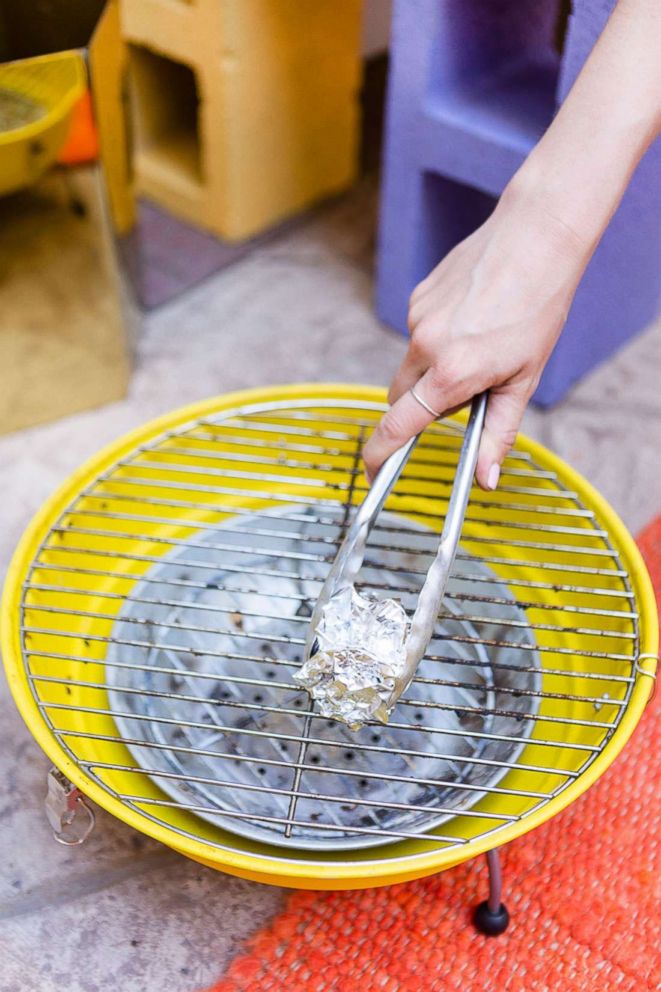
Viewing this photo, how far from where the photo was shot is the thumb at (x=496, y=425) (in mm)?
836

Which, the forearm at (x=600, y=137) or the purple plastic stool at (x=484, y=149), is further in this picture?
the purple plastic stool at (x=484, y=149)

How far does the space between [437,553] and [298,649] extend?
25 centimetres

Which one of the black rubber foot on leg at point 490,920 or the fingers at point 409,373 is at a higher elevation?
the fingers at point 409,373

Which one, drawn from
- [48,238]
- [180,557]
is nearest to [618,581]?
[180,557]

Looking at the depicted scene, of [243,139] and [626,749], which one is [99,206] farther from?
[626,749]

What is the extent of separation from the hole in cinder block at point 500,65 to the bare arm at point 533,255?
45 cm

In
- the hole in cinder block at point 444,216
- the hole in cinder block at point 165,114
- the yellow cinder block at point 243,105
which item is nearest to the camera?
the hole in cinder block at point 444,216

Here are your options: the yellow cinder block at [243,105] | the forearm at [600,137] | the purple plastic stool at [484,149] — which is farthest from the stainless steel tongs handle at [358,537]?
the yellow cinder block at [243,105]

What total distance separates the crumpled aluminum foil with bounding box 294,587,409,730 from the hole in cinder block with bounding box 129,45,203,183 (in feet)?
4.09

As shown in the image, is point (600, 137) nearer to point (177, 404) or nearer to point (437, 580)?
point (437, 580)

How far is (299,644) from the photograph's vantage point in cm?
92

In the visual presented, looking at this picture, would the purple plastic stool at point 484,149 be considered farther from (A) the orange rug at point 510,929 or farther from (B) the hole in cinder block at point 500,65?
(A) the orange rug at point 510,929

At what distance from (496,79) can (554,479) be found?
0.67 meters

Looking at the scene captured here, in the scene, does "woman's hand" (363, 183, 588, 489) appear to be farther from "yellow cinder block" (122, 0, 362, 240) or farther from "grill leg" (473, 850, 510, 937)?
"yellow cinder block" (122, 0, 362, 240)
